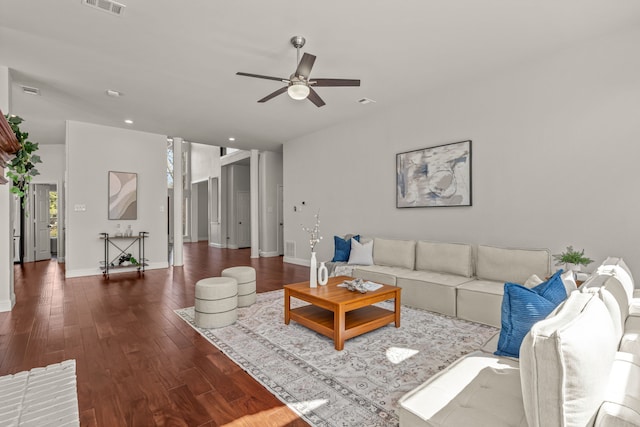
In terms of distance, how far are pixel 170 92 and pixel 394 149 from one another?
366 centimetres

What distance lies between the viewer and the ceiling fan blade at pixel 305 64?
9.59 ft

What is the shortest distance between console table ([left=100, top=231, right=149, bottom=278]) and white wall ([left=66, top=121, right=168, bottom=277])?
0.12m

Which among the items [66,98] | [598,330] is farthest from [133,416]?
[66,98]

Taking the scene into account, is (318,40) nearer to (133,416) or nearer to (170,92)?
(170,92)

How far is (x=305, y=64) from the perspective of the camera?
3.02 meters

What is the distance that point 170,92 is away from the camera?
481 cm

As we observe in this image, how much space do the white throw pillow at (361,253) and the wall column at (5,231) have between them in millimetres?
4604

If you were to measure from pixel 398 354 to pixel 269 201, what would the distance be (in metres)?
7.11

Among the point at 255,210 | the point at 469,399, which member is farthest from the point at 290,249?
the point at 469,399

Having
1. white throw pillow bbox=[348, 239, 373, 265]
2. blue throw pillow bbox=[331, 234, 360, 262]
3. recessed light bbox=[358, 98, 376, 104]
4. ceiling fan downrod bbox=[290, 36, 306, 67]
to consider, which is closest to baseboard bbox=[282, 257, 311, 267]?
blue throw pillow bbox=[331, 234, 360, 262]

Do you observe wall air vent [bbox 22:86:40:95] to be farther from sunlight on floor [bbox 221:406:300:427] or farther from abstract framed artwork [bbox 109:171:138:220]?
sunlight on floor [bbox 221:406:300:427]

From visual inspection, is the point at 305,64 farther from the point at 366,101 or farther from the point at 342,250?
the point at 342,250

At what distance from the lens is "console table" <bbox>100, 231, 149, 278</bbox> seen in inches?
259

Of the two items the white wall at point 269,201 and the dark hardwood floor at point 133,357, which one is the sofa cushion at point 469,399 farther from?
the white wall at point 269,201
